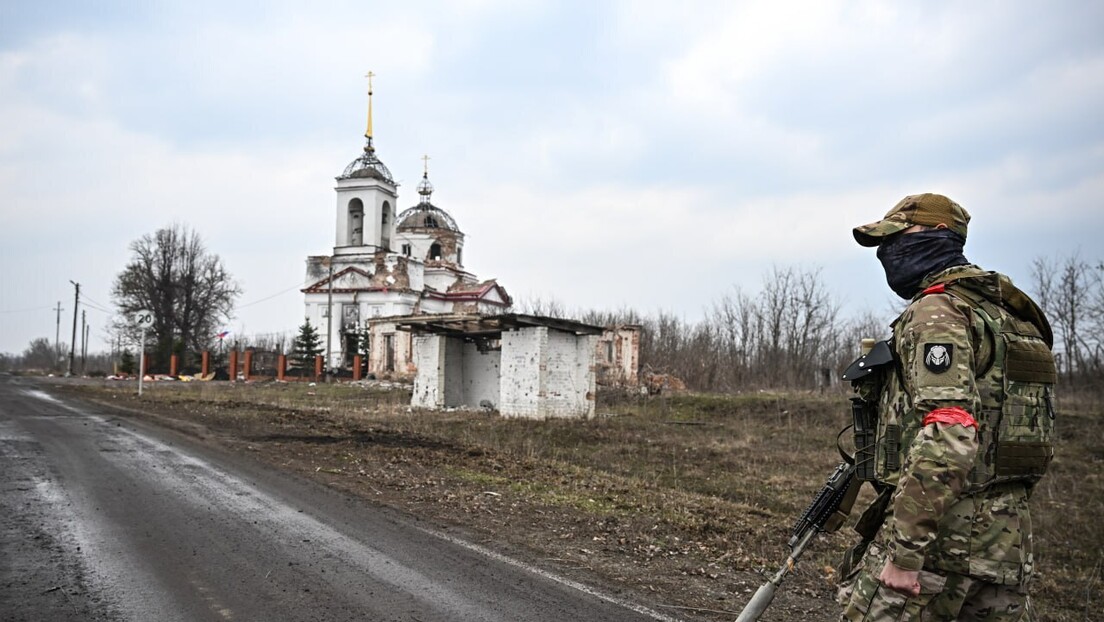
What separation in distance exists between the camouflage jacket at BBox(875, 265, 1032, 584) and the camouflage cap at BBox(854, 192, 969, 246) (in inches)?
8.7

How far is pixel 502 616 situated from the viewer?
4.62 metres

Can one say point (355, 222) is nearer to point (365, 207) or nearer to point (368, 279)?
point (365, 207)

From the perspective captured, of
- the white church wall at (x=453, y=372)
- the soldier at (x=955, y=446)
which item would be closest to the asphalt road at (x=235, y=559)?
the soldier at (x=955, y=446)

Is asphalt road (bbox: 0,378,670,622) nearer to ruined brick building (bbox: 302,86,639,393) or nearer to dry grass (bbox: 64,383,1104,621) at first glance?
dry grass (bbox: 64,383,1104,621)

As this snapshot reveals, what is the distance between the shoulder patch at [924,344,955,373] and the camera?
267cm

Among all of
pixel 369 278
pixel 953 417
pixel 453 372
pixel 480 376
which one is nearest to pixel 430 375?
pixel 453 372

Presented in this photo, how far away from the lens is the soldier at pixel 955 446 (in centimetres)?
258

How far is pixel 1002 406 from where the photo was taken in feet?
9.20

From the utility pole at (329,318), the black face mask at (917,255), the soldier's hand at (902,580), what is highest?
the utility pole at (329,318)

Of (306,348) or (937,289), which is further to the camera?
(306,348)

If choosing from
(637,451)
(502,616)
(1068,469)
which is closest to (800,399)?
(1068,469)

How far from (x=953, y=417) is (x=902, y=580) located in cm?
60

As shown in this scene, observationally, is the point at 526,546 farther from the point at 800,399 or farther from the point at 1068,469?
the point at 800,399

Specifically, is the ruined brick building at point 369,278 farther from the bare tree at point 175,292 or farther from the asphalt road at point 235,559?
the asphalt road at point 235,559
